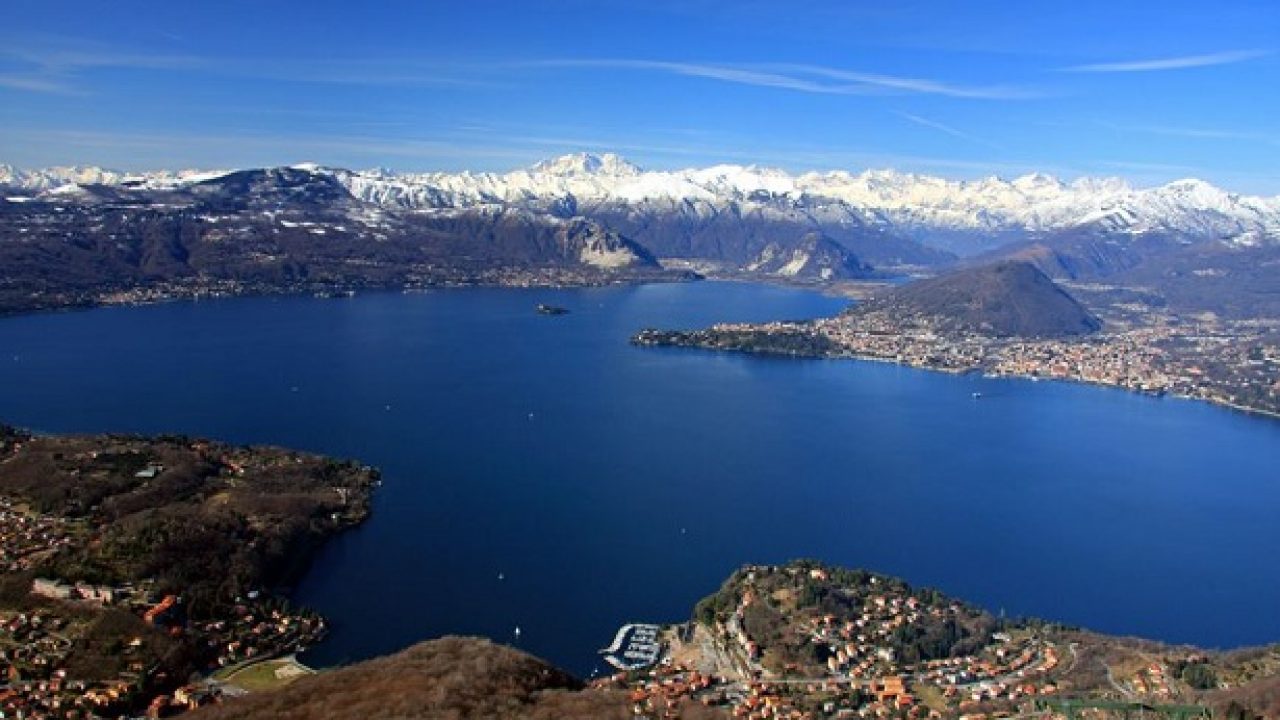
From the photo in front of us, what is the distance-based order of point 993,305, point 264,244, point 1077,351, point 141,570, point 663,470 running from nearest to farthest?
point 141,570 < point 663,470 < point 1077,351 < point 993,305 < point 264,244

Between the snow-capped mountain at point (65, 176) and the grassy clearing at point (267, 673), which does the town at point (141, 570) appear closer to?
the grassy clearing at point (267, 673)

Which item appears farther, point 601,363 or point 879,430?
point 601,363

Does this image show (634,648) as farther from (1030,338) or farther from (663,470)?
(1030,338)

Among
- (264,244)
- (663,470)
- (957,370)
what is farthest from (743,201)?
(663,470)

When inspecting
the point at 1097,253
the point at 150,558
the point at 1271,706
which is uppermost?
the point at 1097,253

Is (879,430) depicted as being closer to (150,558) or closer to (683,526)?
(683,526)

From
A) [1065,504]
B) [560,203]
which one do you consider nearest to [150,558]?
[1065,504]
